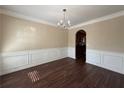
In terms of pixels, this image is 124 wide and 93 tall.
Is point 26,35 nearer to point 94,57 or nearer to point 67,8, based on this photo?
point 67,8

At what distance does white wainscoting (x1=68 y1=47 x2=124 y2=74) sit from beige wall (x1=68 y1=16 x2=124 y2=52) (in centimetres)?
22

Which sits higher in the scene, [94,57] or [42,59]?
[94,57]

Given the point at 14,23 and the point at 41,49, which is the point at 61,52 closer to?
the point at 41,49

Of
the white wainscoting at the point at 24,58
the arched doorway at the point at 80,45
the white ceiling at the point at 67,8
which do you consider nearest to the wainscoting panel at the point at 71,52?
the arched doorway at the point at 80,45

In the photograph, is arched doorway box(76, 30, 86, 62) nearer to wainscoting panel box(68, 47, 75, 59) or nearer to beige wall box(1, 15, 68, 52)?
wainscoting panel box(68, 47, 75, 59)

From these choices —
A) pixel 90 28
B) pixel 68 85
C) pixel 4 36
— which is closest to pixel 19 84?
pixel 68 85

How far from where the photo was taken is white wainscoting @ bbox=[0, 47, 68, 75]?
3.11m

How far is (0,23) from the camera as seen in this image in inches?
115

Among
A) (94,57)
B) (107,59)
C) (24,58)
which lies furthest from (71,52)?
(24,58)

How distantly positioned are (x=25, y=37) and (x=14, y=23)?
73cm

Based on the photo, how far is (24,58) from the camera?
371cm

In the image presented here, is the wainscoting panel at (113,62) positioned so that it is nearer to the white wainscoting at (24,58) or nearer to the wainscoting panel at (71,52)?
the wainscoting panel at (71,52)

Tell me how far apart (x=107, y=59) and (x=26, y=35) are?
13.3 feet

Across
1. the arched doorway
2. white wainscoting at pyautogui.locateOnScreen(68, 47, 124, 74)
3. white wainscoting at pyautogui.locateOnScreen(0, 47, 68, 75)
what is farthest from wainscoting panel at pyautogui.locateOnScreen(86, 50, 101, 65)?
white wainscoting at pyautogui.locateOnScreen(0, 47, 68, 75)
